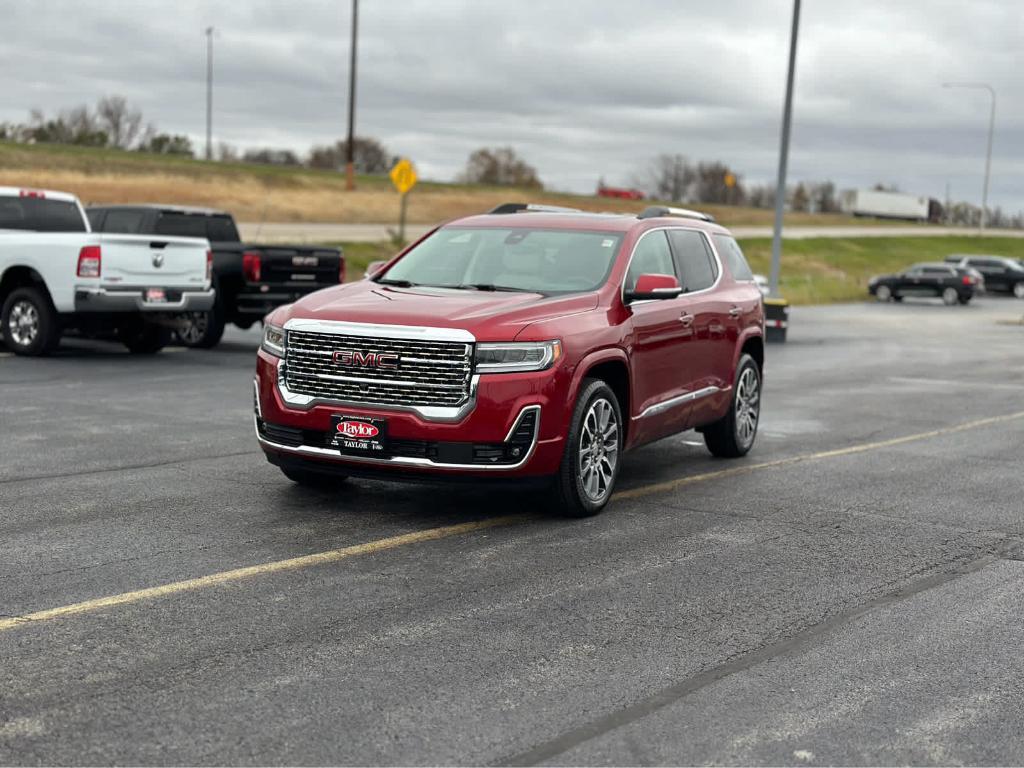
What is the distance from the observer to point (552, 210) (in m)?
10.1

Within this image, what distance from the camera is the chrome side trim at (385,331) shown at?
752 centimetres

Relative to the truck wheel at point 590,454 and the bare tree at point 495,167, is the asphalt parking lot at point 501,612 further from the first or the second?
the bare tree at point 495,167

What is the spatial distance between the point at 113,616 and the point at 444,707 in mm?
1746

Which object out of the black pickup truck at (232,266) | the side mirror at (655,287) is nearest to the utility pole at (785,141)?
the black pickup truck at (232,266)

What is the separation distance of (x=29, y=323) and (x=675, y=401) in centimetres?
1022

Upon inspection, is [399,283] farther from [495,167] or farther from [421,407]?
[495,167]

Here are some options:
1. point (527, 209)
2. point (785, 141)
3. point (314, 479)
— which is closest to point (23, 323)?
point (527, 209)

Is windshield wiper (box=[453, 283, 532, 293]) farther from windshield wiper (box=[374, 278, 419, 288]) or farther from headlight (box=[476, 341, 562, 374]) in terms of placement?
headlight (box=[476, 341, 562, 374])

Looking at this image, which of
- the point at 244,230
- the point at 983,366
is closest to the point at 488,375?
the point at 983,366

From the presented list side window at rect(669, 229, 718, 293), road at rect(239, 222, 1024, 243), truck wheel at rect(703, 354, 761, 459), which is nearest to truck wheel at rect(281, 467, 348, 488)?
side window at rect(669, 229, 718, 293)

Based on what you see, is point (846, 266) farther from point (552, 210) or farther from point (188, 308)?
point (552, 210)

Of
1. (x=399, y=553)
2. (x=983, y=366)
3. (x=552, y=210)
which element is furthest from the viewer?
(x=983, y=366)

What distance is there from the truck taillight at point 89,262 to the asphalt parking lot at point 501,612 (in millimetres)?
5429

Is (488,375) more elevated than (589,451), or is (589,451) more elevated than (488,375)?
(488,375)
